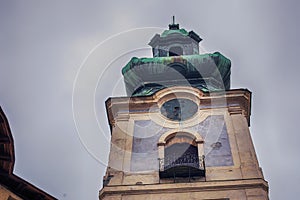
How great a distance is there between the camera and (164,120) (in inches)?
916

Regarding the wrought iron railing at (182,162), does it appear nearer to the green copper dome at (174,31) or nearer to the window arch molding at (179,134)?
the window arch molding at (179,134)

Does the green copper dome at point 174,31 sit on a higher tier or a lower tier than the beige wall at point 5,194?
higher

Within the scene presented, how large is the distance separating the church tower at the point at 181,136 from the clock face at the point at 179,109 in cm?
4

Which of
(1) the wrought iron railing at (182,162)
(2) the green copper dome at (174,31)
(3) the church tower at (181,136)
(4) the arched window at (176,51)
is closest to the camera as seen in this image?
(3) the church tower at (181,136)

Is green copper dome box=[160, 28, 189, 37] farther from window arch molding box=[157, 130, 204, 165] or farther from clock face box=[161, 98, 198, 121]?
window arch molding box=[157, 130, 204, 165]

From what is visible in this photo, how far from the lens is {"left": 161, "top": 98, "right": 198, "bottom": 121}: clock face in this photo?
23.6m

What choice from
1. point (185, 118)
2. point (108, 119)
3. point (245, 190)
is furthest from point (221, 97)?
point (245, 190)

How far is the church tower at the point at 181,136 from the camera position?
1848 cm

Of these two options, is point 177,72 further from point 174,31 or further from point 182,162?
point 182,162

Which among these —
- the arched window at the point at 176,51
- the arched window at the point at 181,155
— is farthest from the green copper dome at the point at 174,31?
the arched window at the point at 181,155

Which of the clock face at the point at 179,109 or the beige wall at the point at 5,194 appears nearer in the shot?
the beige wall at the point at 5,194

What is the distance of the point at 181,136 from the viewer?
22312 millimetres

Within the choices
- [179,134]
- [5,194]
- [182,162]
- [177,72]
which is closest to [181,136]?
[179,134]

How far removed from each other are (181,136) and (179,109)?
211 cm
